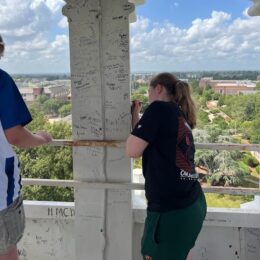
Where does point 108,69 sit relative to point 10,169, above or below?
above

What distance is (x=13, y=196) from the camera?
1504 millimetres

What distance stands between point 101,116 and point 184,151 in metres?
0.69

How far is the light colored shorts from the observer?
57.9 inches

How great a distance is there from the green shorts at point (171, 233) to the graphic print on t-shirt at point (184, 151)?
0.52ft

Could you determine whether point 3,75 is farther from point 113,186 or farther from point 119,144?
point 113,186

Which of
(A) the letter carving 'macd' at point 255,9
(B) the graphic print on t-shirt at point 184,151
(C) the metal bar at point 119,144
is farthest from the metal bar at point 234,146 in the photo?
(A) the letter carving 'macd' at point 255,9

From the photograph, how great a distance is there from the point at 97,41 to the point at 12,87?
0.83 m

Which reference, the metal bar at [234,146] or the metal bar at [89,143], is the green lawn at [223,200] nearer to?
the metal bar at [234,146]

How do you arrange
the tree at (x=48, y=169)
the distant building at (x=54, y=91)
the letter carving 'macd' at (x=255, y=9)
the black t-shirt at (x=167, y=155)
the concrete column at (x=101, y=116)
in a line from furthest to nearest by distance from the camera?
1. the tree at (x=48, y=169)
2. the distant building at (x=54, y=91)
3. the concrete column at (x=101, y=116)
4. the letter carving 'macd' at (x=255, y=9)
5. the black t-shirt at (x=167, y=155)

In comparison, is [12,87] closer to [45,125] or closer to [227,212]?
[45,125]

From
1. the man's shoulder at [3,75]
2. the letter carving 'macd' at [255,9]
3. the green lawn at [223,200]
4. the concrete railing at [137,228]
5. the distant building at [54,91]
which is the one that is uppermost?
the letter carving 'macd' at [255,9]

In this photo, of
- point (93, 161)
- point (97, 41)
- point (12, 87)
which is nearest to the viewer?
point (12, 87)

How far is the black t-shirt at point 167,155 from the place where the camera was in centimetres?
166

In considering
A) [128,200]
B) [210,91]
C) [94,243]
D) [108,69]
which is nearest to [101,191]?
[128,200]
